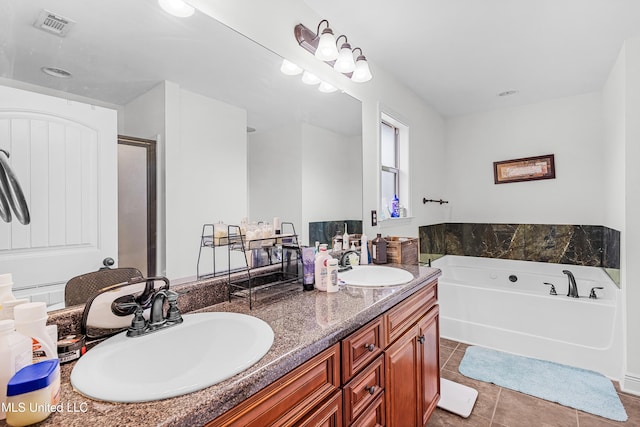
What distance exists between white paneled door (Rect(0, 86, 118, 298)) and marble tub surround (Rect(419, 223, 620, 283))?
290cm

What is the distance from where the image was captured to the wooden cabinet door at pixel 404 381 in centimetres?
130

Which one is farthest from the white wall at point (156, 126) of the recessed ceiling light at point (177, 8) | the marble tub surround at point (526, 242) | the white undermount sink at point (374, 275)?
the marble tub surround at point (526, 242)

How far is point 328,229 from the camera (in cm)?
198

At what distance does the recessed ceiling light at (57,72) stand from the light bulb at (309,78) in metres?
1.16

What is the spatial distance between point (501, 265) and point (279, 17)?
3.47 m

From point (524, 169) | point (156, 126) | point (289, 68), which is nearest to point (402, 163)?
point (289, 68)

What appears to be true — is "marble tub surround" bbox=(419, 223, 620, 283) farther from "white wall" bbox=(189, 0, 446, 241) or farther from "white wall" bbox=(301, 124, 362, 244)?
"white wall" bbox=(301, 124, 362, 244)

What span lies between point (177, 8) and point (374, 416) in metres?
1.73

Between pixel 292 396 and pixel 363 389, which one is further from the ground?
pixel 292 396

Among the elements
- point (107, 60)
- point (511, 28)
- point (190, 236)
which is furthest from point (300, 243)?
point (511, 28)

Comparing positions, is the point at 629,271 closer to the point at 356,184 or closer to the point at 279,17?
the point at 356,184

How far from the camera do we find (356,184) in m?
2.20

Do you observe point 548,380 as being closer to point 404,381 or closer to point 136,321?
point 404,381
